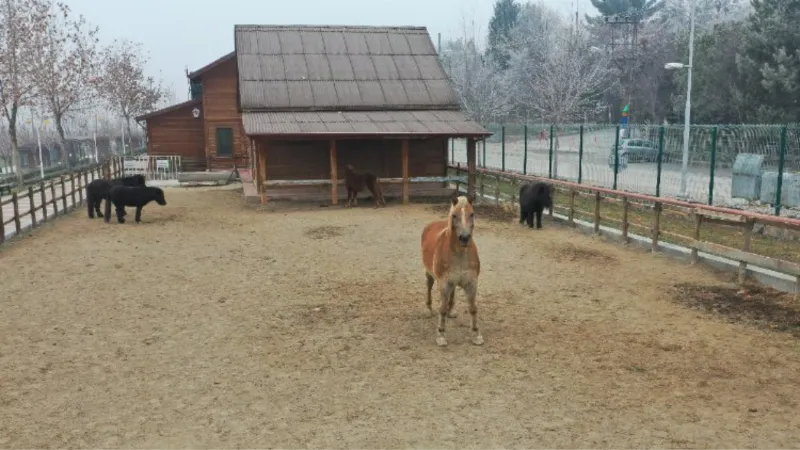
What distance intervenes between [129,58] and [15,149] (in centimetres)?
2555

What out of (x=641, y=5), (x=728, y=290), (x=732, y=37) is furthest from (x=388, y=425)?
(x=641, y=5)

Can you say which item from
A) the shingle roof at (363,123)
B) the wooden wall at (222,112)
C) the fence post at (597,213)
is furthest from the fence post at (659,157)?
the wooden wall at (222,112)

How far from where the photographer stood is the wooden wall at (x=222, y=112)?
Answer: 3009 cm

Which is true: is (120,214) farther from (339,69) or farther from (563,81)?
(563,81)

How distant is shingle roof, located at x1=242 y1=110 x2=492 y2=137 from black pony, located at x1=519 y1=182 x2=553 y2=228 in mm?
4135

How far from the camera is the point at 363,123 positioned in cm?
1861

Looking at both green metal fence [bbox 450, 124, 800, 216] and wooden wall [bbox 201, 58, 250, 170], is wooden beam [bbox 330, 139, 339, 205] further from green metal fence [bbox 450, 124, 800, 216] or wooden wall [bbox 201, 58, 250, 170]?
wooden wall [bbox 201, 58, 250, 170]

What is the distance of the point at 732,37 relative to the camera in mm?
35469

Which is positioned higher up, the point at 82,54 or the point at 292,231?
the point at 82,54

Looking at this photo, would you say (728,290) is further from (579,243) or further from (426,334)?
(426,334)

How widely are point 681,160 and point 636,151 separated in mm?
1225

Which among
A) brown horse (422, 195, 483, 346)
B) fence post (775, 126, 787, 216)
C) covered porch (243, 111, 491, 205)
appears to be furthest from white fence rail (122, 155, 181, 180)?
brown horse (422, 195, 483, 346)

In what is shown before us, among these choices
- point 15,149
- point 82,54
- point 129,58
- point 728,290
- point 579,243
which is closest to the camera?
point 728,290

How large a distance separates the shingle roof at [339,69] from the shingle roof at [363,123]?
51 cm
